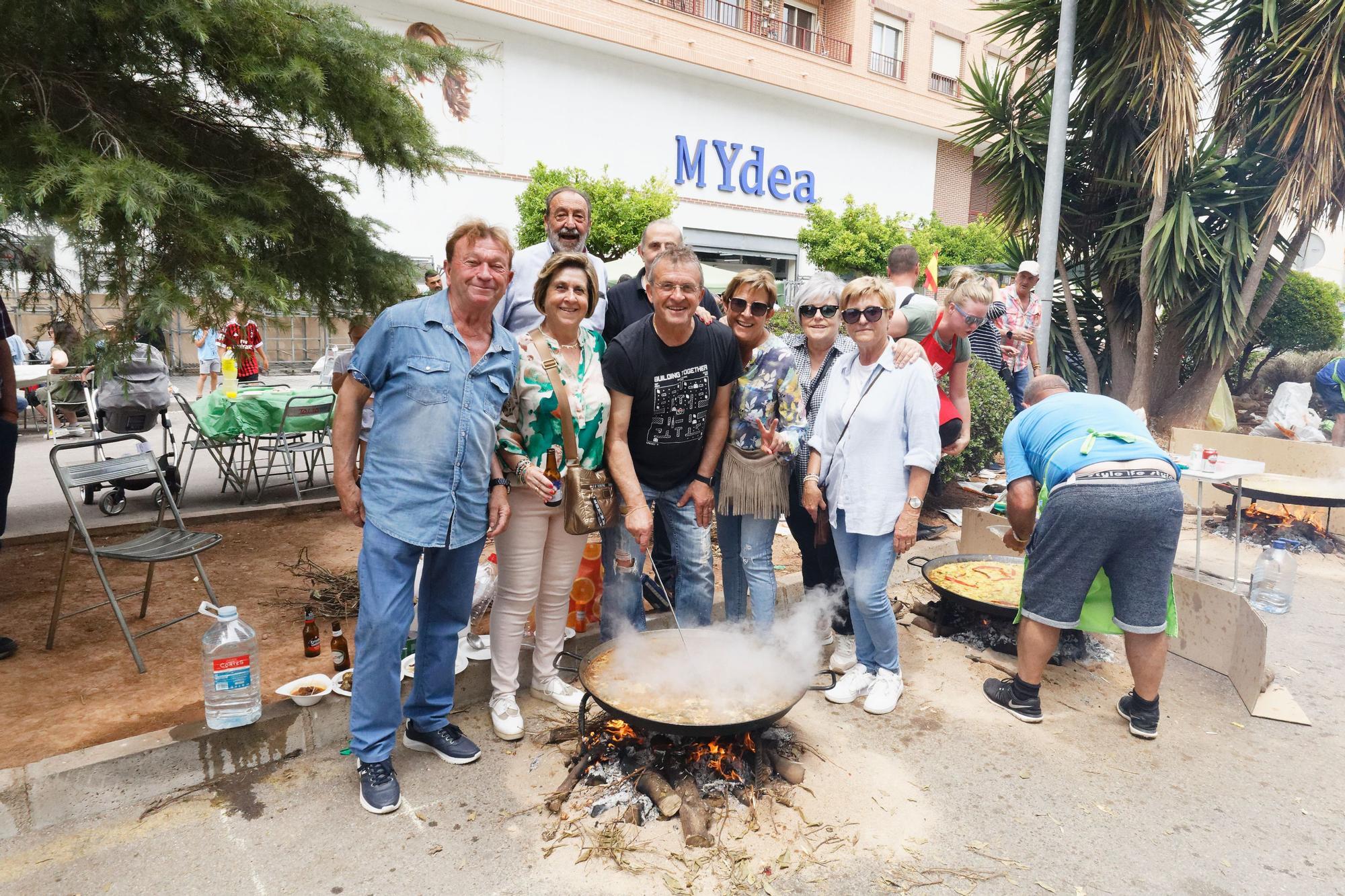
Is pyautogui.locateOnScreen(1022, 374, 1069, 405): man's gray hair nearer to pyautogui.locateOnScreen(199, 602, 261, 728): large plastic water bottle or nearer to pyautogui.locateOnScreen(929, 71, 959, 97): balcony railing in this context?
pyautogui.locateOnScreen(199, 602, 261, 728): large plastic water bottle

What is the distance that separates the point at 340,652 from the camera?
12.5ft

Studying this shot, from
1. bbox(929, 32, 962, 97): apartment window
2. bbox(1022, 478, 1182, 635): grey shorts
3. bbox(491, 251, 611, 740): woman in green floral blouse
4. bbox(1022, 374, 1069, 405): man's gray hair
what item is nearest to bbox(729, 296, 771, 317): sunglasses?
bbox(491, 251, 611, 740): woman in green floral blouse

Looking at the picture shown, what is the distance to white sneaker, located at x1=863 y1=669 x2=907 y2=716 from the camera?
153 inches

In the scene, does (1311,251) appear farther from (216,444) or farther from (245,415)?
(216,444)

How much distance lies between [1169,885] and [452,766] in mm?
2754

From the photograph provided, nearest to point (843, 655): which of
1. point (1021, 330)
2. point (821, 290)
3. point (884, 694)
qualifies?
point (884, 694)

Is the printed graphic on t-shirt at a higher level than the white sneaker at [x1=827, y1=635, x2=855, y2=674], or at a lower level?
higher

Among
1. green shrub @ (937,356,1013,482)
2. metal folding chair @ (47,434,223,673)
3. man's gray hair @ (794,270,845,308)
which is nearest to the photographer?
metal folding chair @ (47,434,223,673)

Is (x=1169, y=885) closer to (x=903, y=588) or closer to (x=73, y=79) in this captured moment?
(x=903, y=588)

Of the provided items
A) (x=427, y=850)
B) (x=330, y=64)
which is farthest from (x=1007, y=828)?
(x=330, y=64)

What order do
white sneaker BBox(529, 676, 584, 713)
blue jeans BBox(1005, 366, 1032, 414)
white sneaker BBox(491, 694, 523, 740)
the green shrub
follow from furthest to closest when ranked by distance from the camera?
blue jeans BBox(1005, 366, 1032, 414), the green shrub, white sneaker BBox(529, 676, 584, 713), white sneaker BBox(491, 694, 523, 740)

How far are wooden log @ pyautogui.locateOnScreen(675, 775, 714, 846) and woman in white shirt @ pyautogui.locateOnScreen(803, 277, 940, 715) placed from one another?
126 cm

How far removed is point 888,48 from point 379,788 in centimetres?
3060

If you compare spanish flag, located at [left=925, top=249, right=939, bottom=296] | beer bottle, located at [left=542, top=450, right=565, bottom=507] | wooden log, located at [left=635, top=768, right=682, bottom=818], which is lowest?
wooden log, located at [left=635, top=768, right=682, bottom=818]
